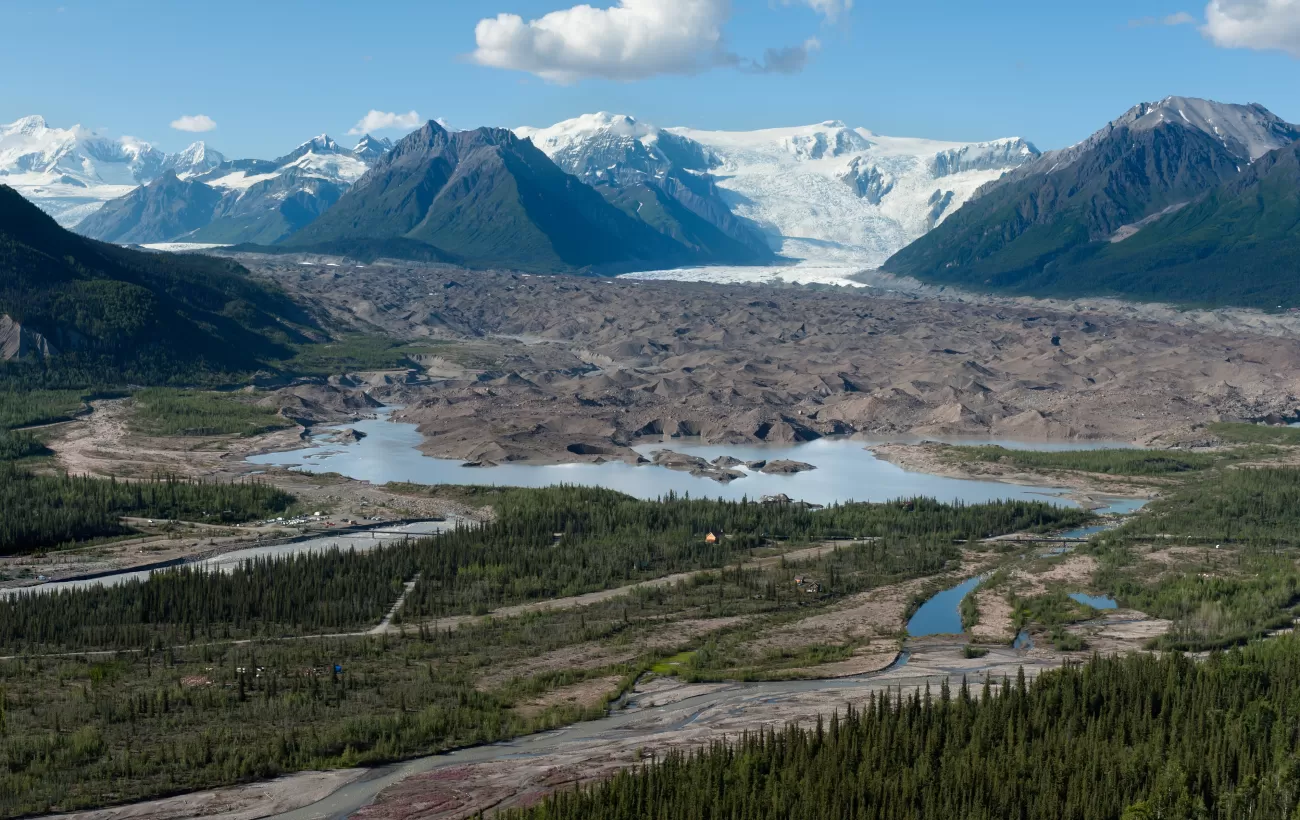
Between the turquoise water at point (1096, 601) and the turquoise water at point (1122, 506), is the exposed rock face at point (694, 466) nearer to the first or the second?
the turquoise water at point (1122, 506)

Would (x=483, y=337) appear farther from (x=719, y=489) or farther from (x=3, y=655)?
(x=3, y=655)

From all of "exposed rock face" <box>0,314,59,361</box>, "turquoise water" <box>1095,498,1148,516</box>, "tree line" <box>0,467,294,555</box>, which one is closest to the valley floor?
"exposed rock face" <box>0,314,59,361</box>

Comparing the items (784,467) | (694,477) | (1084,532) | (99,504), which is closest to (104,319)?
(99,504)

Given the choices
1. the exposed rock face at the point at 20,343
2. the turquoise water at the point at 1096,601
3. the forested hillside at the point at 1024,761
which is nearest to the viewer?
the forested hillside at the point at 1024,761

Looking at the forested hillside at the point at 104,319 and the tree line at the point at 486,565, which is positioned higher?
the forested hillside at the point at 104,319

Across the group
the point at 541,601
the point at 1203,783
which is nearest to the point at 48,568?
the point at 541,601

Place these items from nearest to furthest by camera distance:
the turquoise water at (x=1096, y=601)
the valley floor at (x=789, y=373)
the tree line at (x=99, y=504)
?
1. the turquoise water at (x=1096, y=601)
2. the tree line at (x=99, y=504)
3. the valley floor at (x=789, y=373)

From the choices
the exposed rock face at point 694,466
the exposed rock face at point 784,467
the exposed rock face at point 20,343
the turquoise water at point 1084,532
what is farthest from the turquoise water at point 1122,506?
the exposed rock face at point 20,343
